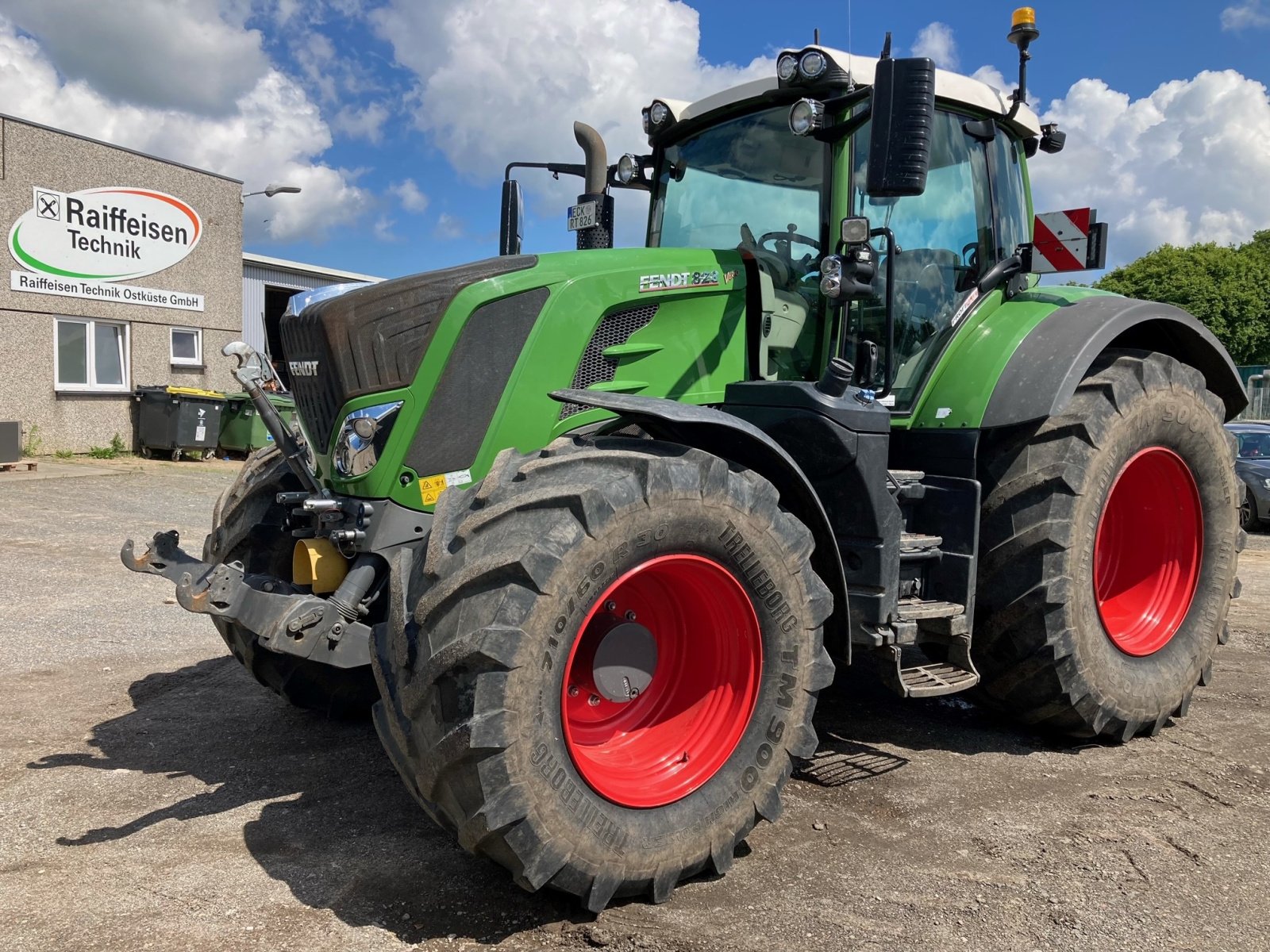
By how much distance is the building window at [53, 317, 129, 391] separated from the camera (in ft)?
52.5

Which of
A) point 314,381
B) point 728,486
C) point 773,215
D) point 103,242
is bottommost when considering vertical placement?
point 728,486

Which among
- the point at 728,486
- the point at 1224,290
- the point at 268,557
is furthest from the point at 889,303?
the point at 1224,290

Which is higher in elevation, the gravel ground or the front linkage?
the front linkage

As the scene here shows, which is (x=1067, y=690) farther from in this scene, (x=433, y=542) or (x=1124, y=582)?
(x=433, y=542)

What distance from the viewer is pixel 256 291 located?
20266mm

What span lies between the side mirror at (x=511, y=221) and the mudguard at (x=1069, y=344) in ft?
7.39

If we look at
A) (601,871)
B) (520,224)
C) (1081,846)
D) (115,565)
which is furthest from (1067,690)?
(115,565)

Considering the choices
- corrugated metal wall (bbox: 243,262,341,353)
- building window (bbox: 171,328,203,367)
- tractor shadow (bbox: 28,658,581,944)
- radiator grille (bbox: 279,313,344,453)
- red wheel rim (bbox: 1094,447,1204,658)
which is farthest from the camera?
corrugated metal wall (bbox: 243,262,341,353)

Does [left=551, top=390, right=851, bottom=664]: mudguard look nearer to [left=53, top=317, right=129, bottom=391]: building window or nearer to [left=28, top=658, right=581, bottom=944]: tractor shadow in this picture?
[left=28, top=658, right=581, bottom=944]: tractor shadow

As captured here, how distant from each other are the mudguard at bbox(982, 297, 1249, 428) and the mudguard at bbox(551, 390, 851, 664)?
1074 mm

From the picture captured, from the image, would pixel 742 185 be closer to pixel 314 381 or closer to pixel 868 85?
pixel 868 85

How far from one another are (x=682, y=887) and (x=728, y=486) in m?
1.22

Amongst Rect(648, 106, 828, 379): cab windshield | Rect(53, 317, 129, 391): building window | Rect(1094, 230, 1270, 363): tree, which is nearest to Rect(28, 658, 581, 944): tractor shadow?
Rect(648, 106, 828, 379): cab windshield

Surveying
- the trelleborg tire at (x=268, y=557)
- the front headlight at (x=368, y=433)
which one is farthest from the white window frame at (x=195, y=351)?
the front headlight at (x=368, y=433)
